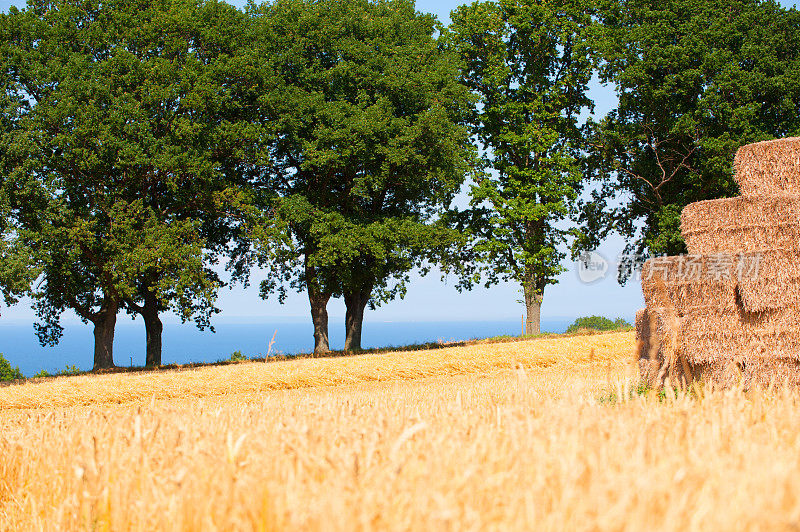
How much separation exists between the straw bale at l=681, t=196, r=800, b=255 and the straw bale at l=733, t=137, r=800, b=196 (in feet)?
1.29

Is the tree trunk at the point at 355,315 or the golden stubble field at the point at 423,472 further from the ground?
the tree trunk at the point at 355,315

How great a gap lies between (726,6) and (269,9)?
20.0m

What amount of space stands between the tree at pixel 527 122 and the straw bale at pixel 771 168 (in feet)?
59.7

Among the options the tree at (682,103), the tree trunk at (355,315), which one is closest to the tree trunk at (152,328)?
the tree trunk at (355,315)

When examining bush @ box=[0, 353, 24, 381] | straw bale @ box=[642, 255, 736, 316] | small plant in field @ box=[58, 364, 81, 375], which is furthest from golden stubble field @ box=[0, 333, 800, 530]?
bush @ box=[0, 353, 24, 381]

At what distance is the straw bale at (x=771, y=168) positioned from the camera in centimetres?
959

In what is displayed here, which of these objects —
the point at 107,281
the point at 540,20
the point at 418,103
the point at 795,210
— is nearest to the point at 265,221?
the point at 107,281

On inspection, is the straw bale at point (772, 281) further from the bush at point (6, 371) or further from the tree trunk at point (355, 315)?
the bush at point (6, 371)

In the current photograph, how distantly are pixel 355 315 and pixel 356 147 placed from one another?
776 cm

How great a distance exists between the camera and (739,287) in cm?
902

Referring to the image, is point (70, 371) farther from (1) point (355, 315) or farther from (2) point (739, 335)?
(2) point (739, 335)

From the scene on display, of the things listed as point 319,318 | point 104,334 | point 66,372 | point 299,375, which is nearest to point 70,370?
point 66,372

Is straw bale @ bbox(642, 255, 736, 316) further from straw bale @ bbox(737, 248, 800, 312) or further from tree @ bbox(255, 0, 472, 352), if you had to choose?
Answer: tree @ bbox(255, 0, 472, 352)

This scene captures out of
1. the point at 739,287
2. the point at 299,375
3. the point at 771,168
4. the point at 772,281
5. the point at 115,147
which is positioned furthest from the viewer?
the point at 115,147
